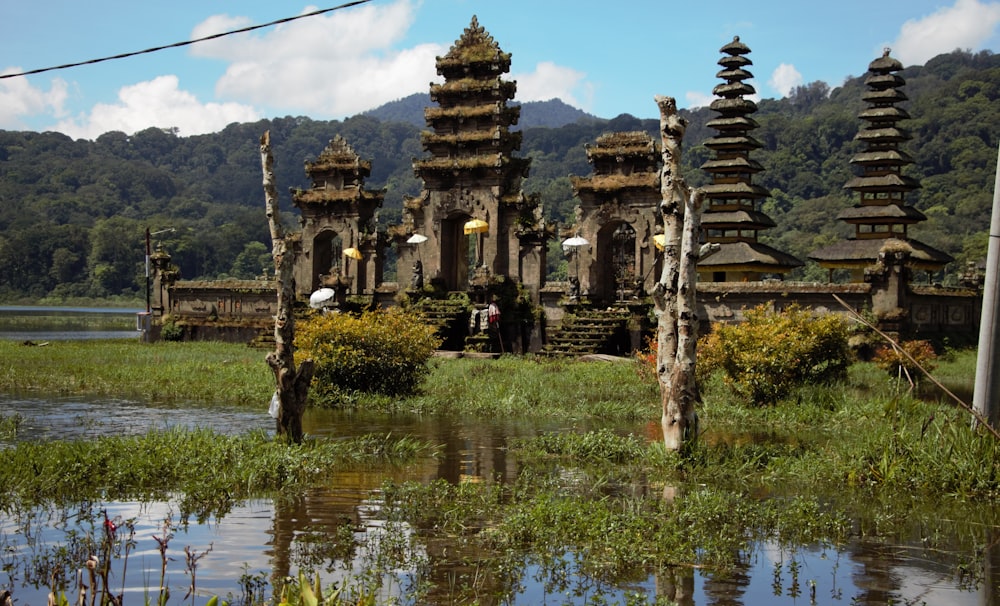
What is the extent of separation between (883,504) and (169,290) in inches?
1409

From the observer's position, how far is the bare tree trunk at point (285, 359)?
16016mm

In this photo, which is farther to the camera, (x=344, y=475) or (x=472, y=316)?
(x=472, y=316)

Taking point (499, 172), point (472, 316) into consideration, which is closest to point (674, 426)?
point (472, 316)

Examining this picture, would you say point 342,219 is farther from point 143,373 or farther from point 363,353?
point 363,353

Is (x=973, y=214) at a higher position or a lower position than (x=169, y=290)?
higher

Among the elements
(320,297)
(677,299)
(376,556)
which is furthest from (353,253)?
(376,556)

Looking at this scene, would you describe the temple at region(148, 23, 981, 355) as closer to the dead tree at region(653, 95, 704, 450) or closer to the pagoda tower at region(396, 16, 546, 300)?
the pagoda tower at region(396, 16, 546, 300)

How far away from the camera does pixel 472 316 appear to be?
3712 centimetres

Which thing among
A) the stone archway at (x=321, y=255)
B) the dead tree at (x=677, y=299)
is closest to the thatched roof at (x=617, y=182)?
the stone archway at (x=321, y=255)

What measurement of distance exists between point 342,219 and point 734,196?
16.7m

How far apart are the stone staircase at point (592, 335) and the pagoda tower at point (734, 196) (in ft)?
36.0

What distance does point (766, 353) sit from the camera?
22047mm

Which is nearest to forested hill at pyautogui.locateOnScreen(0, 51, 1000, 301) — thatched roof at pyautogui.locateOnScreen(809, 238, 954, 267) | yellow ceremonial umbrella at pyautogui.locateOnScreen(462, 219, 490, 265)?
thatched roof at pyautogui.locateOnScreen(809, 238, 954, 267)

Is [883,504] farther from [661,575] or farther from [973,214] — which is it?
[973,214]
